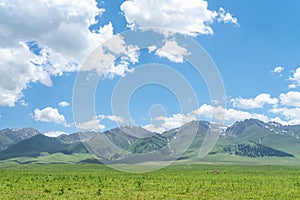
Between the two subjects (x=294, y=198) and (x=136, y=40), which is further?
(x=136, y=40)

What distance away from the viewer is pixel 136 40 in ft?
118

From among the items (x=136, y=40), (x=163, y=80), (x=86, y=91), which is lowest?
(x=86, y=91)

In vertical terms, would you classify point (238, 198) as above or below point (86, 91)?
below

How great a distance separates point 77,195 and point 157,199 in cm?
769

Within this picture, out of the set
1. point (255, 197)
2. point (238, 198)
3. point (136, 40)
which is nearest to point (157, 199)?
point (238, 198)

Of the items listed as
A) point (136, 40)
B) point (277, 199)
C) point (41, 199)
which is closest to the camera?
point (41, 199)

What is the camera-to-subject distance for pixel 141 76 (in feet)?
122

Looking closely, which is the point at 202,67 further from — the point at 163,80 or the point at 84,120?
the point at 84,120

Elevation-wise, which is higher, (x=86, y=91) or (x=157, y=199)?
(x=86, y=91)

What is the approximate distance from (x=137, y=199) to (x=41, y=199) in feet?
25.8

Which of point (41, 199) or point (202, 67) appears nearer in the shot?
point (41, 199)

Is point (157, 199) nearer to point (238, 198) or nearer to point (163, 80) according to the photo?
point (238, 198)

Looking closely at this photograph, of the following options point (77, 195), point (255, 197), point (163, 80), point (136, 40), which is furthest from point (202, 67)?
point (77, 195)

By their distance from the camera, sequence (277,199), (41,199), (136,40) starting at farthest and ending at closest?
(136,40) < (277,199) < (41,199)
